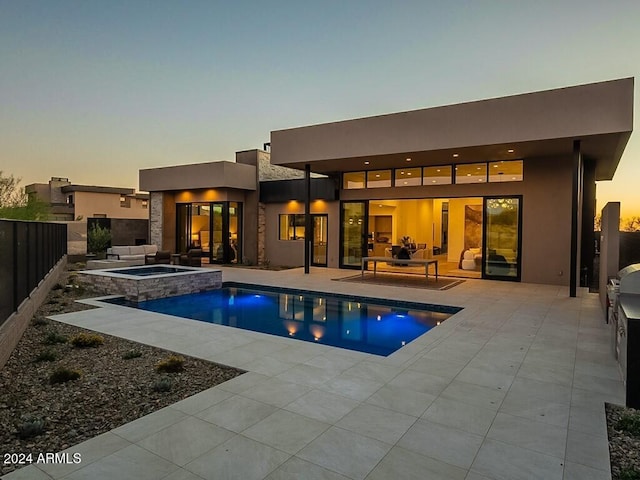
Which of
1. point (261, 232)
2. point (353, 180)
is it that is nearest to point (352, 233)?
point (353, 180)

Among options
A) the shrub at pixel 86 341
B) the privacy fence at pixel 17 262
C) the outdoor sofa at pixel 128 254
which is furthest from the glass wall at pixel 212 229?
the shrub at pixel 86 341

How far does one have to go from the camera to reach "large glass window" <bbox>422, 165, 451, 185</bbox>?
13.1 meters

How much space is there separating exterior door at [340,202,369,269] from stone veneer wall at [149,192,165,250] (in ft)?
29.6

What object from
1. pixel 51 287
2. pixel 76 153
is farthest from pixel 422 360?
pixel 76 153

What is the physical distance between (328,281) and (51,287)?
743 cm

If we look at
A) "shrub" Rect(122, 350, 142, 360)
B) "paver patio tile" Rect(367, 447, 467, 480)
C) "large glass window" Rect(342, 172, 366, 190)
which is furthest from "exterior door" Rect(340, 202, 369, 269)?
"paver patio tile" Rect(367, 447, 467, 480)

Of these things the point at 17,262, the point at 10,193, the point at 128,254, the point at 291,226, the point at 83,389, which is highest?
the point at 10,193

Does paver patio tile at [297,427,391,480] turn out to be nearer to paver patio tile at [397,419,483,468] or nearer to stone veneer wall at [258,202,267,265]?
paver patio tile at [397,419,483,468]

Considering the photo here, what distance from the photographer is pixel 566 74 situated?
13.2 metres

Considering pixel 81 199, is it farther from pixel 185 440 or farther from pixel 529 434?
pixel 529 434

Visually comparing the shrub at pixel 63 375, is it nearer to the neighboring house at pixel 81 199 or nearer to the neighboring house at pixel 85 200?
the neighboring house at pixel 85 200

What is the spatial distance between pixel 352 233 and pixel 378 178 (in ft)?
7.61

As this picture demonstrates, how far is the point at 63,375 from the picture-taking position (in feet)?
14.1

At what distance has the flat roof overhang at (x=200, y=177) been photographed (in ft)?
55.6
